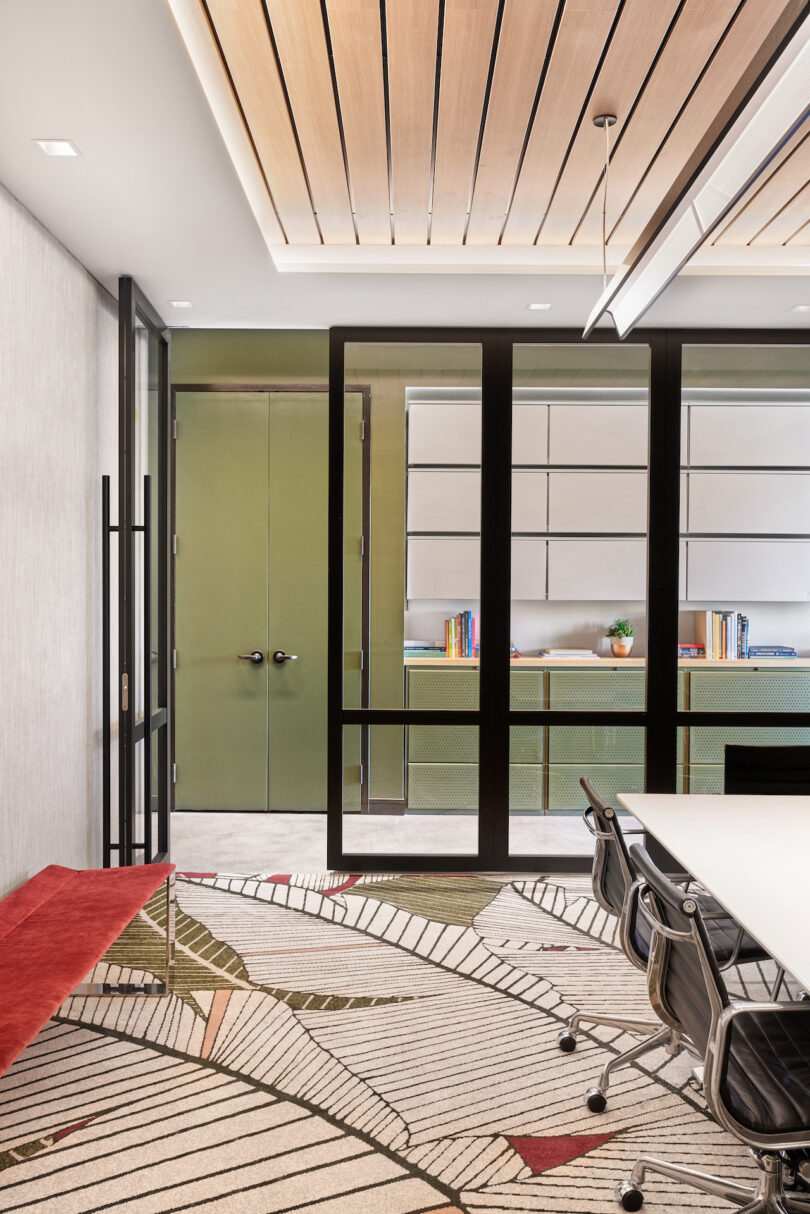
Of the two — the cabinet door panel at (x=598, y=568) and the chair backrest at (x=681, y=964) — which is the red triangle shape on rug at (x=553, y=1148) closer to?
the chair backrest at (x=681, y=964)

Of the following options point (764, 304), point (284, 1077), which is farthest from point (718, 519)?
Answer: point (284, 1077)

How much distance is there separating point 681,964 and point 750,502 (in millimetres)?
2973

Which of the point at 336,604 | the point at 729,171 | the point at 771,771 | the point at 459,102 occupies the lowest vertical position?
the point at 771,771

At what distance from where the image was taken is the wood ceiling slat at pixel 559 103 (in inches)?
85.9

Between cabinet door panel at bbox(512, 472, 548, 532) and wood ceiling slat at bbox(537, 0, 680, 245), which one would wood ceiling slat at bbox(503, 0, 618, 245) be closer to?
wood ceiling slat at bbox(537, 0, 680, 245)

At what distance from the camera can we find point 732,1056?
5.92ft

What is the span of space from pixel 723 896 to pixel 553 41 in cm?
226

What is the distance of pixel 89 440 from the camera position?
3.62 metres

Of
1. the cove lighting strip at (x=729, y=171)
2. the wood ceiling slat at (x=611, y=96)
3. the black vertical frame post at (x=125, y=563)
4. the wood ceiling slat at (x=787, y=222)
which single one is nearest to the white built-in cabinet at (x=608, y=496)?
the wood ceiling slat at (x=787, y=222)

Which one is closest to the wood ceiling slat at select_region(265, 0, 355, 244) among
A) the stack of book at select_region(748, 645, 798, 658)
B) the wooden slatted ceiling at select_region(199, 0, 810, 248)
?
the wooden slatted ceiling at select_region(199, 0, 810, 248)

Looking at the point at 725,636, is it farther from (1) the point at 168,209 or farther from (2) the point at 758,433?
(1) the point at 168,209

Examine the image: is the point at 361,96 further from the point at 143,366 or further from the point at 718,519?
the point at 718,519

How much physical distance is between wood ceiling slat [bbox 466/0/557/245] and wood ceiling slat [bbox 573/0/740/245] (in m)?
0.34

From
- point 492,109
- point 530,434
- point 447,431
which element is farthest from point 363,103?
point 530,434
